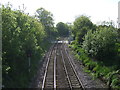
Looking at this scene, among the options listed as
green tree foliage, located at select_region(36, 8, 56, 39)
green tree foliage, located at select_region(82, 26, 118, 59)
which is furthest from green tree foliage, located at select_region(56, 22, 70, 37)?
green tree foliage, located at select_region(82, 26, 118, 59)

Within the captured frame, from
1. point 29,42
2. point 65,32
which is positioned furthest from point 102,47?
point 65,32

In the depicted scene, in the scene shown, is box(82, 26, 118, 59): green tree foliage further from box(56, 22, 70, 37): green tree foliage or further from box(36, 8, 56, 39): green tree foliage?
box(56, 22, 70, 37): green tree foliage

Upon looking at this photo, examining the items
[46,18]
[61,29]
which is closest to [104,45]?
[46,18]

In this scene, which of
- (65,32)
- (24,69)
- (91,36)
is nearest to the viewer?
(24,69)

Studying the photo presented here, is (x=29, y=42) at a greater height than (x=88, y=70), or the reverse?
(x=29, y=42)

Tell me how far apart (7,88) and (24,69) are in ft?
16.5

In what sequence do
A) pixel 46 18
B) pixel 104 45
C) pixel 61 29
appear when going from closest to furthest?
1. pixel 104 45
2. pixel 46 18
3. pixel 61 29

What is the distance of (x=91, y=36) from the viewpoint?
2334 centimetres

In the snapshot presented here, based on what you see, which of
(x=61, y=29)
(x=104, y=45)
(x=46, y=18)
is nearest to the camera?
(x=104, y=45)

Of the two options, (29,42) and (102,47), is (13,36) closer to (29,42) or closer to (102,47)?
(29,42)

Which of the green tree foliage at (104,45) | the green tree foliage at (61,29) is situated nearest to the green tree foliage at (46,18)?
the green tree foliage at (61,29)

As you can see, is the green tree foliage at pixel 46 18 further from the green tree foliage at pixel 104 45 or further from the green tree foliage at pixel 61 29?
the green tree foliage at pixel 104 45

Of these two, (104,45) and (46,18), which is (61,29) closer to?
(46,18)

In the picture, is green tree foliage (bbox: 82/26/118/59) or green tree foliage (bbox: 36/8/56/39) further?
green tree foliage (bbox: 36/8/56/39)
